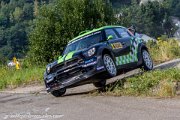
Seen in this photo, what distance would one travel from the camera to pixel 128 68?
1369cm

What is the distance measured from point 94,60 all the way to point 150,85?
173 centimetres

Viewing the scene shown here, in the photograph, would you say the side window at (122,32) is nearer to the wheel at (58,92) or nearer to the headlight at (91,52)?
the headlight at (91,52)

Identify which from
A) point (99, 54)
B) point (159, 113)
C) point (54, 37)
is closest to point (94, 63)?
point (99, 54)

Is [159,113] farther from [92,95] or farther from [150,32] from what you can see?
[150,32]

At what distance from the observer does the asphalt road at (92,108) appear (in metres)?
8.50

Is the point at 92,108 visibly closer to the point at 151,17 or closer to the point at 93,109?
the point at 93,109

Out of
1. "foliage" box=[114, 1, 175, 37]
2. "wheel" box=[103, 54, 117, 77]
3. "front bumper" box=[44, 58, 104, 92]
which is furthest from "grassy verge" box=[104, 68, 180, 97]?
"foliage" box=[114, 1, 175, 37]

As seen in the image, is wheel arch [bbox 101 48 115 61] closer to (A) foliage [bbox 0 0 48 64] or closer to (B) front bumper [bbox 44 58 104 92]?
(B) front bumper [bbox 44 58 104 92]

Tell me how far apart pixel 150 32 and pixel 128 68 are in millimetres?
55661

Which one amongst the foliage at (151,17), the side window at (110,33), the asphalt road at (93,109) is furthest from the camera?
the foliage at (151,17)

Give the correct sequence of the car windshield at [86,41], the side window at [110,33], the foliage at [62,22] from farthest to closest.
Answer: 1. the foliage at [62,22]
2. the side window at [110,33]
3. the car windshield at [86,41]

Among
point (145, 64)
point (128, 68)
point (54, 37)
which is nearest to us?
point (128, 68)

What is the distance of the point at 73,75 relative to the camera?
12039 mm

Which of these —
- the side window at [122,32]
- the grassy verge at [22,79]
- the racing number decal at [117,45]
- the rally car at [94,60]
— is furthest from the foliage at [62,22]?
the racing number decal at [117,45]
